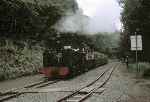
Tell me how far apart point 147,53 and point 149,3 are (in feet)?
28.5

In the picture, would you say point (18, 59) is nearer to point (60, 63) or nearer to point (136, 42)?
point (60, 63)

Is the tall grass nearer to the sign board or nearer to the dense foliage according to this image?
the sign board

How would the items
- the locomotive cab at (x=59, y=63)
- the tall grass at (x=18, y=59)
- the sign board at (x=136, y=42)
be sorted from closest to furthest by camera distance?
the locomotive cab at (x=59, y=63) → the tall grass at (x=18, y=59) → the sign board at (x=136, y=42)

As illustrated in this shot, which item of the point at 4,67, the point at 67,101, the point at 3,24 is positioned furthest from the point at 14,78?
the point at 67,101

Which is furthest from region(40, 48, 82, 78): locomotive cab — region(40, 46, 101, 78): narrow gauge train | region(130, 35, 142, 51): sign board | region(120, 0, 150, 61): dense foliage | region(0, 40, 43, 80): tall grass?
region(120, 0, 150, 61): dense foliage

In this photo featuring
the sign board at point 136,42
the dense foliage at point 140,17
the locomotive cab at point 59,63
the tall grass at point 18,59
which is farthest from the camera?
the dense foliage at point 140,17

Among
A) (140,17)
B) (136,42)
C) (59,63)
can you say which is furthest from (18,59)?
(140,17)

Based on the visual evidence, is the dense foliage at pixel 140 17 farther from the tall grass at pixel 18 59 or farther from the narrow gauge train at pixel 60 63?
the tall grass at pixel 18 59

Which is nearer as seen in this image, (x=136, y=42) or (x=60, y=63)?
(x=60, y=63)

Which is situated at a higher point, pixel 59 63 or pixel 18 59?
pixel 18 59

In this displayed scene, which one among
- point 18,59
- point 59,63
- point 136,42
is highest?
point 136,42

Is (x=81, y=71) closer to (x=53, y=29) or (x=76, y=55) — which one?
(x=76, y=55)

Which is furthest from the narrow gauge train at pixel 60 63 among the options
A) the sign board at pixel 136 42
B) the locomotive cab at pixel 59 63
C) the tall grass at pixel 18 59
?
the sign board at pixel 136 42

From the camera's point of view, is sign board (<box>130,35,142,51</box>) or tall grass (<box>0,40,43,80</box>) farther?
sign board (<box>130,35,142,51</box>)
